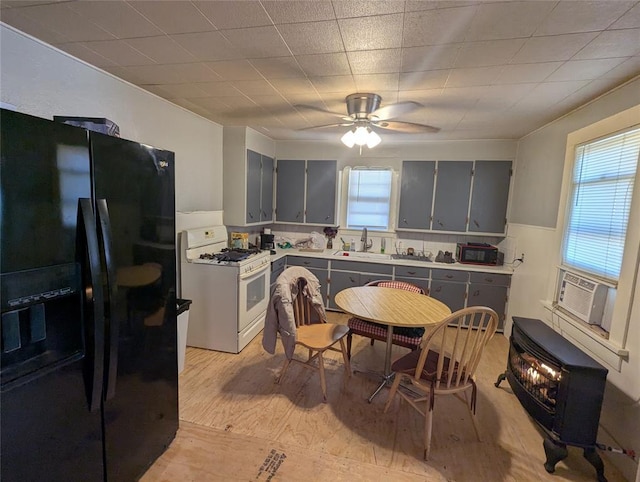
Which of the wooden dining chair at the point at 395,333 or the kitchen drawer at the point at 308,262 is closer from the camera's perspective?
the wooden dining chair at the point at 395,333

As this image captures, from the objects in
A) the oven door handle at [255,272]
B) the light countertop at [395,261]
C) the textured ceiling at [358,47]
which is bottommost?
the oven door handle at [255,272]

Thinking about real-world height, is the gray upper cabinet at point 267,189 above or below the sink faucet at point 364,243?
above

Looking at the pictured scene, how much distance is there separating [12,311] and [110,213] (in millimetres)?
495

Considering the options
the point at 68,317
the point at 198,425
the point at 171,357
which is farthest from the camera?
the point at 198,425

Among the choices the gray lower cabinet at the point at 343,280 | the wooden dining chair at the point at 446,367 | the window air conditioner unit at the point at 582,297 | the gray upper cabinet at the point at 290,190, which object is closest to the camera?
the wooden dining chair at the point at 446,367

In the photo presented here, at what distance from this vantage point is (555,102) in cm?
247

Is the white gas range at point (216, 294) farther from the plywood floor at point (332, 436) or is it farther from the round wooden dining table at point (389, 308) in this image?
the round wooden dining table at point (389, 308)

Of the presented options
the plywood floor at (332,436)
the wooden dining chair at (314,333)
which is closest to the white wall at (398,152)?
the wooden dining chair at (314,333)

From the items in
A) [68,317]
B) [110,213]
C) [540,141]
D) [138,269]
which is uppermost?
[540,141]

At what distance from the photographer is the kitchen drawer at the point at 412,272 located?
153 inches

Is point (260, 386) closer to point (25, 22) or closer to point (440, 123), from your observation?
point (25, 22)

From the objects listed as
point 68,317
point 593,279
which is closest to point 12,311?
point 68,317

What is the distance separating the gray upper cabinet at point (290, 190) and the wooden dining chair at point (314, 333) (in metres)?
2.01

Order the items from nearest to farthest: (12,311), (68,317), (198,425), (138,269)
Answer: (12,311)
(68,317)
(138,269)
(198,425)
